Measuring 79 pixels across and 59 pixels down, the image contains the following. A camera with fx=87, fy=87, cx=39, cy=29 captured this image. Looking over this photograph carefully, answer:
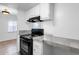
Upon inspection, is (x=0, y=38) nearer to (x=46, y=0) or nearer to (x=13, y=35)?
(x=13, y=35)

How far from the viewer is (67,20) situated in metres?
1.46

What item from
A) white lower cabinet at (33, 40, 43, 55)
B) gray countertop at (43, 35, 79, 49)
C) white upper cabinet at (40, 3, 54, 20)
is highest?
white upper cabinet at (40, 3, 54, 20)

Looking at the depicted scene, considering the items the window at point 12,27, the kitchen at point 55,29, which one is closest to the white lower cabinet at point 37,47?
the kitchen at point 55,29

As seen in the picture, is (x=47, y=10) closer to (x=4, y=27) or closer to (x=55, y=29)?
(x=55, y=29)

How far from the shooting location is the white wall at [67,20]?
51.9 inches

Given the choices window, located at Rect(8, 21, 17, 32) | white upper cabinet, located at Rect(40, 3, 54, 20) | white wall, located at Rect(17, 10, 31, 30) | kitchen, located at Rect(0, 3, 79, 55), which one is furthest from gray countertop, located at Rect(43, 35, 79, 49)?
window, located at Rect(8, 21, 17, 32)

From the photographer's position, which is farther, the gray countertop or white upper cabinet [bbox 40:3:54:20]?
white upper cabinet [bbox 40:3:54:20]

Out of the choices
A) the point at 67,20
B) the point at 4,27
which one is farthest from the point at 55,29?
the point at 4,27

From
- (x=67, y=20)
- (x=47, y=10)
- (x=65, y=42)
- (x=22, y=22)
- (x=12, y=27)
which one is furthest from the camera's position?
(x=12, y=27)

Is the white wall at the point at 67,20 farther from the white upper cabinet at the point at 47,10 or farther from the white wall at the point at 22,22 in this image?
the white wall at the point at 22,22

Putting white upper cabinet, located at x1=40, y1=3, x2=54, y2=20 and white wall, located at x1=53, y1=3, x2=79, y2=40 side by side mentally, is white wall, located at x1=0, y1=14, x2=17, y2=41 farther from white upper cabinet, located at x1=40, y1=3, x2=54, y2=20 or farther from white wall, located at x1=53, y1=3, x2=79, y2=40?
white wall, located at x1=53, y1=3, x2=79, y2=40

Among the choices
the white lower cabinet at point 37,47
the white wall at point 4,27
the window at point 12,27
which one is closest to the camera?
the white lower cabinet at point 37,47

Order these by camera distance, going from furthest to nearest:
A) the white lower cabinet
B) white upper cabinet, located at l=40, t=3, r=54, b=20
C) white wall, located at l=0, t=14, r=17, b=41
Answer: white wall, located at l=0, t=14, r=17, b=41 < white upper cabinet, located at l=40, t=3, r=54, b=20 < the white lower cabinet

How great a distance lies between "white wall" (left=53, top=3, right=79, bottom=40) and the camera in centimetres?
132
